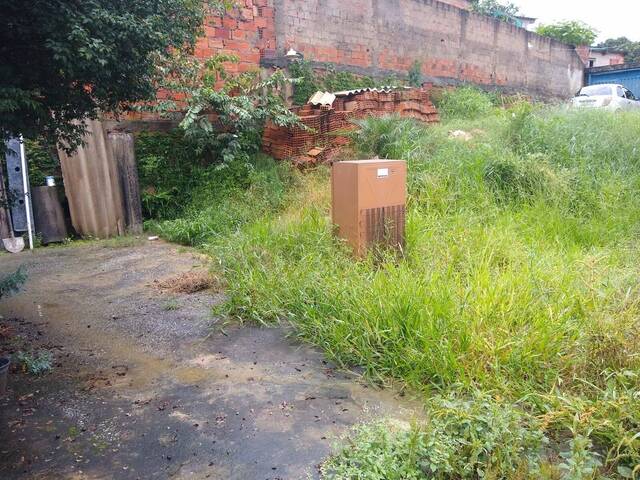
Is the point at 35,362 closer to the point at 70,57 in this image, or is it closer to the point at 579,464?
the point at 70,57

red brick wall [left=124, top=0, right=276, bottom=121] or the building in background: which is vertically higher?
the building in background


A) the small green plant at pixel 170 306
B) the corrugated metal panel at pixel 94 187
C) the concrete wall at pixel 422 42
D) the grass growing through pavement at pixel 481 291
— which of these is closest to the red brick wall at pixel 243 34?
the concrete wall at pixel 422 42

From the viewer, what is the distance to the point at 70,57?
2420mm

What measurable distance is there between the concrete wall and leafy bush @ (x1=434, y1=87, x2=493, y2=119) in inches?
38.4

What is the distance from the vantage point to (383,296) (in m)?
3.30

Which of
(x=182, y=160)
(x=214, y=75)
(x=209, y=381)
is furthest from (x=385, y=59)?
(x=209, y=381)

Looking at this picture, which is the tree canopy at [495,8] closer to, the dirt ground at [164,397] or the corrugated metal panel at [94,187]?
the corrugated metal panel at [94,187]

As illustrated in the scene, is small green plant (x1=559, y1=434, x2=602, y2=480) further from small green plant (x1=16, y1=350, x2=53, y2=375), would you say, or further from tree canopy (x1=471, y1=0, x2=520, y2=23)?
tree canopy (x1=471, y1=0, x2=520, y2=23)

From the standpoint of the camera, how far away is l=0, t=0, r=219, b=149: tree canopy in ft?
7.80

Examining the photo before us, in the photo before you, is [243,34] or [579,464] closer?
[579,464]

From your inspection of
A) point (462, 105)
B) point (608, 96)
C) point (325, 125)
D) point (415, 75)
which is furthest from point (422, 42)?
point (608, 96)

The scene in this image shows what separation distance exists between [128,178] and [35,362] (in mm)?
4308

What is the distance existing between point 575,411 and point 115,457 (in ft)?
7.07

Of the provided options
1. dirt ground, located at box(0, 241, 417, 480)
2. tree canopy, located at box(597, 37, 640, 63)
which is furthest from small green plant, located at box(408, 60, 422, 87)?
tree canopy, located at box(597, 37, 640, 63)
